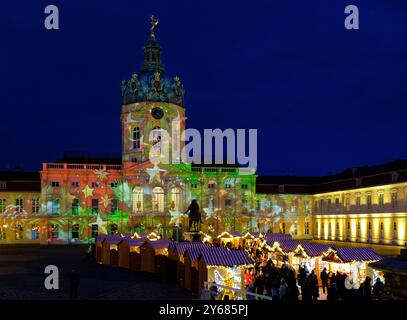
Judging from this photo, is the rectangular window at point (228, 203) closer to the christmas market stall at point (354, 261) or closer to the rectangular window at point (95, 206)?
the rectangular window at point (95, 206)

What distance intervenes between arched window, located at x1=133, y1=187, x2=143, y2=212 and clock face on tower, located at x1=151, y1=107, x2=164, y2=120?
10.2m

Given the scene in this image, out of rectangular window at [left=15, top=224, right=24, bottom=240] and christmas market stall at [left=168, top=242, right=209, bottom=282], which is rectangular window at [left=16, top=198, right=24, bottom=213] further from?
christmas market stall at [left=168, top=242, right=209, bottom=282]

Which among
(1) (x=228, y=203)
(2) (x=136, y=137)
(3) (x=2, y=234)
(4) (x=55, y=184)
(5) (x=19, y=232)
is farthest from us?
(1) (x=228, y=203)

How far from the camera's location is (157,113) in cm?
6750

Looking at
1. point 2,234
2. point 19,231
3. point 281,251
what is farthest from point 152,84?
point 281,251

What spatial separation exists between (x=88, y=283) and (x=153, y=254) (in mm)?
6081

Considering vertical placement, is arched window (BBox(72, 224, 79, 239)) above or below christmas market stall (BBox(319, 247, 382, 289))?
below

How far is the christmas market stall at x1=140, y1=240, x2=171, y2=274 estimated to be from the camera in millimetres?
31255

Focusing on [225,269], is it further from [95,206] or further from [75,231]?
[75,231]

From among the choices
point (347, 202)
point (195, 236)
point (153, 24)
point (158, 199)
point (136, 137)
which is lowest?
point (195, 236)

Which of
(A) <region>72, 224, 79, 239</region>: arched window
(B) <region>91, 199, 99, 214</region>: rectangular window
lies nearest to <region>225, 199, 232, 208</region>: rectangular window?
(B) <region>91, 199, 99, 214</region>: rectangular window

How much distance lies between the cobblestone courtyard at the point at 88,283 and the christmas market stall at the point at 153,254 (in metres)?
0.67

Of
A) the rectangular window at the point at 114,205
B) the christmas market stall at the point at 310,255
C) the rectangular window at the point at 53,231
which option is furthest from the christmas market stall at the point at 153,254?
the rectangular window at the point at 53,231
